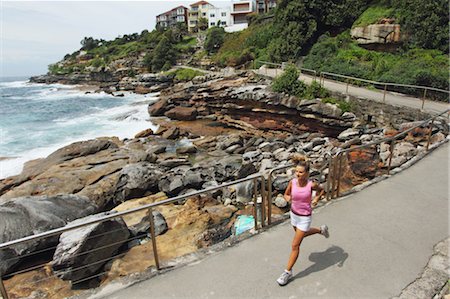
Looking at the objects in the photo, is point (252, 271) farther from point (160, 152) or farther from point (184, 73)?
point (184, 73)

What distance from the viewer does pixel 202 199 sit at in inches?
381

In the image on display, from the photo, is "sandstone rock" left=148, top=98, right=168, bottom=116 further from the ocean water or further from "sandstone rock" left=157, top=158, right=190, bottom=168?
"sandstone rock" left=157, top=158, right=190, bottom=168

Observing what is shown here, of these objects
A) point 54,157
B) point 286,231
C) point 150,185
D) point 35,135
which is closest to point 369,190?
point 286,231

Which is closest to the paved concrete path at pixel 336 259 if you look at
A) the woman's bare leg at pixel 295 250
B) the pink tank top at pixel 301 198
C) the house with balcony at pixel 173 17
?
the woman's bare leg at pixel 295 250

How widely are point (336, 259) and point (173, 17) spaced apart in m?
111

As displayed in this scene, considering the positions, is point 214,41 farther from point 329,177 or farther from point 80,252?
point 80,252

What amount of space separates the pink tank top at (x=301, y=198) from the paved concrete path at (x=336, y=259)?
2.89 ft

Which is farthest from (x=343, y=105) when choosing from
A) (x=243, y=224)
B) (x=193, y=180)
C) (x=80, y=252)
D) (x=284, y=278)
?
(x=80, y=252)

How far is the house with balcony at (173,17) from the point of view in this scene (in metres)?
100

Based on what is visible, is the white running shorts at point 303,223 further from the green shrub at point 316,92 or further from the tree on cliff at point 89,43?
the tree on cliff at point 89,43

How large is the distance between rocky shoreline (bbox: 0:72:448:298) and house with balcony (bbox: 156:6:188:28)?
278 feet

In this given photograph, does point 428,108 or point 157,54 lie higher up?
point 157,54

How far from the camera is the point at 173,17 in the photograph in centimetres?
10338

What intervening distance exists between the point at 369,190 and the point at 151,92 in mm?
41582
